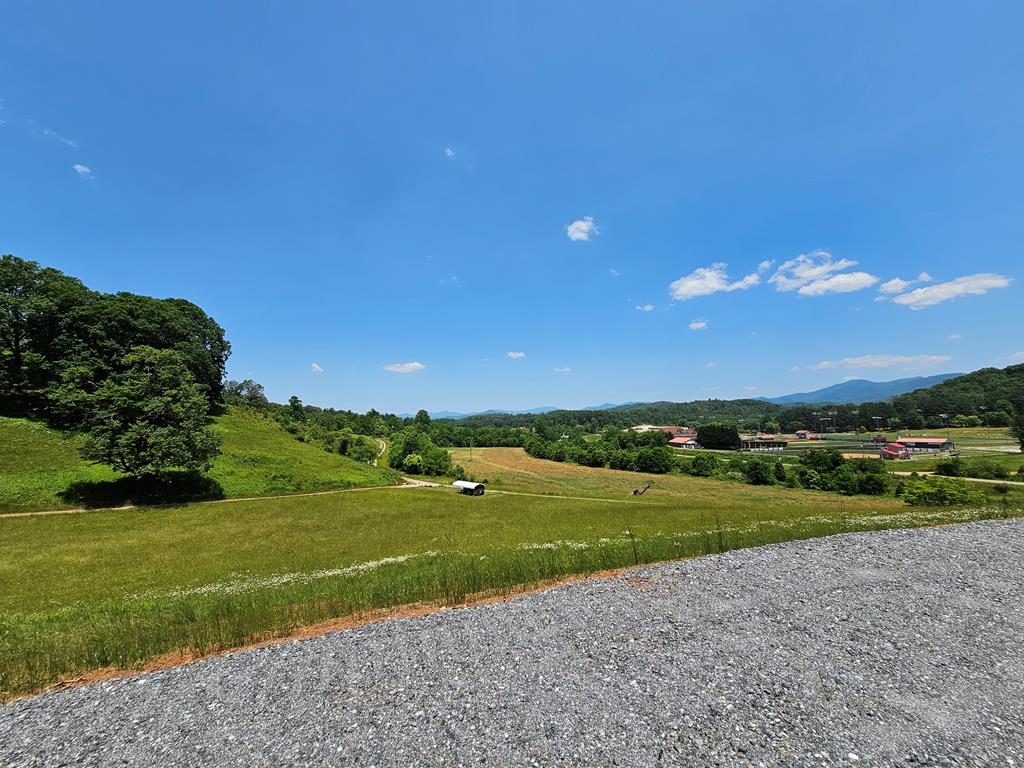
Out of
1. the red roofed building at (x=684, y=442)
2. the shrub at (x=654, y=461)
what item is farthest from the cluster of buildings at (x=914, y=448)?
the shrub at (x=654, y=461)

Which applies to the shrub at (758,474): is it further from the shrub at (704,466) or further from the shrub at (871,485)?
the shrub at (871,485)

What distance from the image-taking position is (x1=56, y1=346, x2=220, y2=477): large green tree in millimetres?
33812

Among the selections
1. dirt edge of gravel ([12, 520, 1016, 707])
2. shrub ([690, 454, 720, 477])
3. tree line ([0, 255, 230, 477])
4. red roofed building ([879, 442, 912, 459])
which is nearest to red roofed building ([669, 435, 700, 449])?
red roofed building ([879, 442, 912, 459])

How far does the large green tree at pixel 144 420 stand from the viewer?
33.8 metres

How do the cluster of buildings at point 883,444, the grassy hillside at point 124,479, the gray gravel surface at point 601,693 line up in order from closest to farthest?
the gray gravel surface at point 601,693
the grassy hillside at point 124,479
the cluster of buildings at point 883,444

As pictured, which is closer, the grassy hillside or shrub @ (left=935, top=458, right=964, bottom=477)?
the grassy hillside

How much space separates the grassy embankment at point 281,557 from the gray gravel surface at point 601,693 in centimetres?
189

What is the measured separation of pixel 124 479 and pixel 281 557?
25.6 meters

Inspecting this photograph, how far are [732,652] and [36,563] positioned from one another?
108ft

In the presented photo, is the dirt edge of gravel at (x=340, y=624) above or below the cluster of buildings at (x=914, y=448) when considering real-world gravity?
above

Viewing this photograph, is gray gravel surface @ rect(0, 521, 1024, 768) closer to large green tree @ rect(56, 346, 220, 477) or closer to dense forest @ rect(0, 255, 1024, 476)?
large green tree @ rect(56, 346, 220, 477)

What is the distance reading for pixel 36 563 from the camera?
69.7ft

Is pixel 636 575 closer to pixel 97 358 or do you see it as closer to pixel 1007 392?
pixel 97 358

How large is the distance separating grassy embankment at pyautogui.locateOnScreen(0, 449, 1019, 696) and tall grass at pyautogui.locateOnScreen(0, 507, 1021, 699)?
44 millimetres
